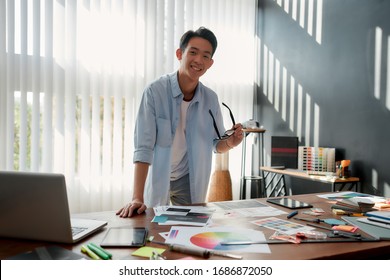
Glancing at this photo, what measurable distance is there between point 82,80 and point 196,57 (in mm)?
2216

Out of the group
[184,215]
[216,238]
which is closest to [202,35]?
[184,215]

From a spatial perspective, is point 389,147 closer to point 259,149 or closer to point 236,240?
point 259,149

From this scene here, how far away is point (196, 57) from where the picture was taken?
1773 millimetres

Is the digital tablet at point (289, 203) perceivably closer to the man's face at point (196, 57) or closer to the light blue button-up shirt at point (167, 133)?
the light blue button-up shirt at point (167, 133)

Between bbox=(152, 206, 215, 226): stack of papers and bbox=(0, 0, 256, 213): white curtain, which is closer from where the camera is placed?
bbox=(152, 206, 215, 226): stack of papers

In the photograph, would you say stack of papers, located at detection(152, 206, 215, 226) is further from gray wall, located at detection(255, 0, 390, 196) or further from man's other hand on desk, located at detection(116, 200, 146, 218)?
A: gray wall, located at detection(255, 0, 390, 196)

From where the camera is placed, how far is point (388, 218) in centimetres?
133

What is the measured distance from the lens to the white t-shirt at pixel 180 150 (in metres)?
1.93

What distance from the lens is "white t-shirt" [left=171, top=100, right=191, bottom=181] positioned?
75.9 inches

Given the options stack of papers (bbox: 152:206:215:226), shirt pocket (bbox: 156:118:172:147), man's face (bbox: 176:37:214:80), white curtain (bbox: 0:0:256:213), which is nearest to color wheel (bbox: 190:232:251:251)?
stack of papers (bbox: 152:206:215:226)

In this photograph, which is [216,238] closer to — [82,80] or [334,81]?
[334,81]

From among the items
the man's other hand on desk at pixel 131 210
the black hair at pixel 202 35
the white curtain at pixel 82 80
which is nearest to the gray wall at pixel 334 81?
the white curtain at pixel 82 80

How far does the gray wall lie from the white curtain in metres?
1.21

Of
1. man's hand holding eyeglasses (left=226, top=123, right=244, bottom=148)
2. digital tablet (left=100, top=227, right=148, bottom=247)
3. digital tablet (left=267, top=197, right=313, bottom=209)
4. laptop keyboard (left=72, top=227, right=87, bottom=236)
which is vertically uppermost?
man's hand holding eyeglasses (left=226, top=123, right=244, bottom=148)
